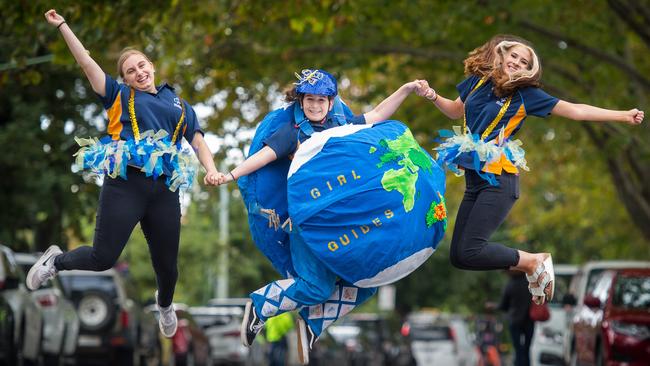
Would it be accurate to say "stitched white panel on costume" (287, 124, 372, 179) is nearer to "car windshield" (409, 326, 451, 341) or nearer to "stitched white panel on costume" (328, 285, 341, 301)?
"stitched white panel on costume" (328, 285, 341, 301)

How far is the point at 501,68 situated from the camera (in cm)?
898

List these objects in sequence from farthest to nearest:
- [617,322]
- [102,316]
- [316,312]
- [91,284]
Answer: [91,284], [102,316], [617,322], [316,312]

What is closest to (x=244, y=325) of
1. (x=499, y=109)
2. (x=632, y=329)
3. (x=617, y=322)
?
(x=499, y=109)

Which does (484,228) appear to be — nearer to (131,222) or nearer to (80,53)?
(131,222)

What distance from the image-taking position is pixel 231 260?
55000 millimetres

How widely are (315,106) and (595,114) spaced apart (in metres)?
1.86

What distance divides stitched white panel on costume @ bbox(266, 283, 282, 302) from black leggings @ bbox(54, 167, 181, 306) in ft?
2.32

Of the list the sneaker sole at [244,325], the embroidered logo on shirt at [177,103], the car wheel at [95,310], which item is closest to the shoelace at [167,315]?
the sneaker sole at [244,325]

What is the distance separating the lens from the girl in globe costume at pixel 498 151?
8.91m

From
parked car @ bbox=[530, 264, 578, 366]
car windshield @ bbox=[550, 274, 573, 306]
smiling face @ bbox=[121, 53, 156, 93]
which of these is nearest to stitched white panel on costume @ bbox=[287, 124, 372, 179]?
smiling face @ bbox=[121, 53, 156, 93]

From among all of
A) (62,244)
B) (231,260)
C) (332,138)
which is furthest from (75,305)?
(231,260)

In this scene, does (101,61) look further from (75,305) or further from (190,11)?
(75,305)

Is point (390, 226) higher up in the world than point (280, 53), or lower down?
lower down

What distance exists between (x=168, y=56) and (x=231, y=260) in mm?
35640
